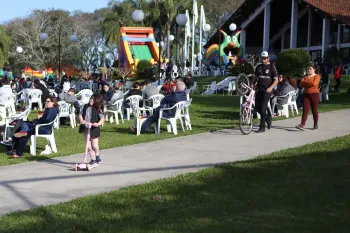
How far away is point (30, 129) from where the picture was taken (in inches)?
369

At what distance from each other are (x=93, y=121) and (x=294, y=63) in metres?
18.3

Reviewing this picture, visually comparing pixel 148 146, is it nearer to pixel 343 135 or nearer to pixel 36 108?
pixel 343 135

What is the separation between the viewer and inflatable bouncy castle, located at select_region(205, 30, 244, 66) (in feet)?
130

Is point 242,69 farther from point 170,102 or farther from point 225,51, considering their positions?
point 170,102

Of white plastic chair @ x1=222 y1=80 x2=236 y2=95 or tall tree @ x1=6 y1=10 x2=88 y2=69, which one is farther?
tall tree @ x1=6 y1=10 x2=88 y2=69

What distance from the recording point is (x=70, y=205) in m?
5.79

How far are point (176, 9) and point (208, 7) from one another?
906cm

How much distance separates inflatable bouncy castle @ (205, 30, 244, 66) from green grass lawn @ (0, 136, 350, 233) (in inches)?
1238

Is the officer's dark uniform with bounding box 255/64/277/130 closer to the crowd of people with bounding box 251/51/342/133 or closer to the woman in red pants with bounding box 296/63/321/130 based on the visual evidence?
the crowd of people with bounding box 251/51/342/133

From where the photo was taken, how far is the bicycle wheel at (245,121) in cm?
1109

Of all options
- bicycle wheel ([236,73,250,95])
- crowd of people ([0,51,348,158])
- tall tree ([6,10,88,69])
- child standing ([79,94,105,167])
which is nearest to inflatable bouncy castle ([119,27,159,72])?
tall tree ([6,10,88,69])

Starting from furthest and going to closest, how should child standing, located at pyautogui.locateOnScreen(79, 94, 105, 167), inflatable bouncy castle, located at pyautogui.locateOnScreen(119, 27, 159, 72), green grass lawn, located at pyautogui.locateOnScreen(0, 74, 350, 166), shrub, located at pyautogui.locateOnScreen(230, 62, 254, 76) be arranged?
inflatable bouncy castle, located at pyautogui.locateOnScreen(119, 27, 159, 72), shrub, located at pyautogui.locateOnScreen(230, 62, 254, 76), green grass lawn, located at pyautogui.locateOnScreen(0, 74, 350, 166), child standing, located at pyautogui.locateOnScreen(79, 94, 105, 167)

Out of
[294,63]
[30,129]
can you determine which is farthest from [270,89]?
[294,63]

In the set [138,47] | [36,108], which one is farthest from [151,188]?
[138,47]
